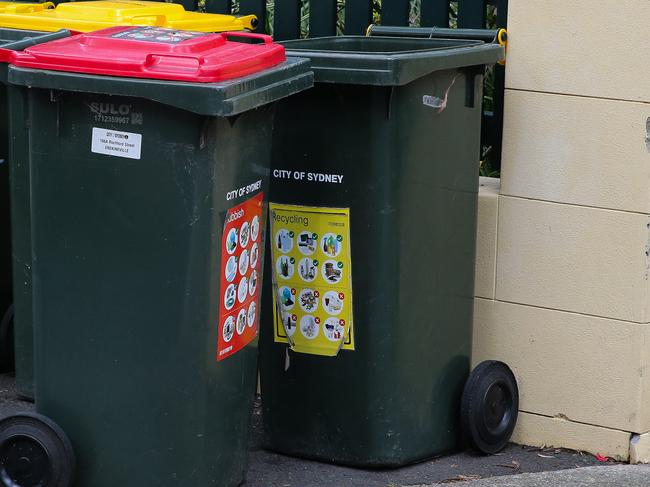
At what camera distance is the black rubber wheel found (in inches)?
199

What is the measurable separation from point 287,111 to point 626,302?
1377 mm

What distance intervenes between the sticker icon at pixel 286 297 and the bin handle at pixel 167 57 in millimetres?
1035

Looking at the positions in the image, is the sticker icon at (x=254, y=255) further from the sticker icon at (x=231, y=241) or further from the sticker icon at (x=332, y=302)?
the sticker icon at (x=332, y=302)

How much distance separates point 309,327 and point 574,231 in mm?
1023

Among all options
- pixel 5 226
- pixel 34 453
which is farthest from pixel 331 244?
pixel 5 226

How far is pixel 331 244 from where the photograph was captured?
13.3 feet

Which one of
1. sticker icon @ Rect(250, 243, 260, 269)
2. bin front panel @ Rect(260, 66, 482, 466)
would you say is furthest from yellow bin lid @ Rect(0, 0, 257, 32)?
sticker icon @ Rect(250, 243, 260, 269)

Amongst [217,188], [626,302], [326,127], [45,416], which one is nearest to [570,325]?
[626,302]

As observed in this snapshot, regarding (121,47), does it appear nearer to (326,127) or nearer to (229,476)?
(326,127)

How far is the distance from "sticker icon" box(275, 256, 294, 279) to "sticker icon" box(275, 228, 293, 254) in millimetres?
29

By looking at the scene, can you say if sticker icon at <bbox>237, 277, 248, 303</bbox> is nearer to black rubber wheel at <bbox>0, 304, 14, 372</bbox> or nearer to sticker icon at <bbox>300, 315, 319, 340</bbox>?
sticker icon at <bbox>300, 315, 319, 340</bbox>

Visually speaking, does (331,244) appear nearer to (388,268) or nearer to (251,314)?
(388,268)

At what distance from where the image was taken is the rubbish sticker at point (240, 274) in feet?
11.8

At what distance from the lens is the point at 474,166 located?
4332mm
